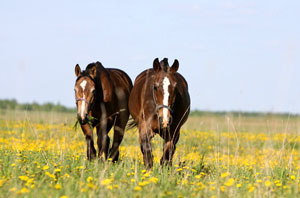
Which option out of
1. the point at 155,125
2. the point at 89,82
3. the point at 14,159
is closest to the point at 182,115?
the point at 155,125

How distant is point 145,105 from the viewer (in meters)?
7.75

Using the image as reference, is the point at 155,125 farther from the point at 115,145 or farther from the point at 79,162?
the point at 115,145

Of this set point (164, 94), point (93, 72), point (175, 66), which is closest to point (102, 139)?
point (93, 72)

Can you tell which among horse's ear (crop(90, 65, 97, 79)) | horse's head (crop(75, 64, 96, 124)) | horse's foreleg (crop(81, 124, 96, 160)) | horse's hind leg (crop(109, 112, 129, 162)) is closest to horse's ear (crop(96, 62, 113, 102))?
horse's ear (crop(90, 65, 97, 79))

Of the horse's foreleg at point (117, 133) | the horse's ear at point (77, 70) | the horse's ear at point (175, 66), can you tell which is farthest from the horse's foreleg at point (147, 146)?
the horse's foreleg at point (117, 133)

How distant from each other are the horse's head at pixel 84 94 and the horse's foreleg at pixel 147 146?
1.06 metres

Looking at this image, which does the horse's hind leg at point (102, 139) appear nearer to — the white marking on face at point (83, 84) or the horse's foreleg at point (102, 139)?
A: the horse's foreleg at point (102, 139)

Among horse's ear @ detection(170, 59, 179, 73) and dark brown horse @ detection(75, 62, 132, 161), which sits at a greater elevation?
horse's ear @ detection(170, 59, 179, 73)

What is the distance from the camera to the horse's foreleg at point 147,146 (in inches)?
293

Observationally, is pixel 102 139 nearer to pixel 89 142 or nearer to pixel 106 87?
pixel 89 142

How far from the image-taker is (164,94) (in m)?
6.91

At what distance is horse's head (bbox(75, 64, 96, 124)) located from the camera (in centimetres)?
743

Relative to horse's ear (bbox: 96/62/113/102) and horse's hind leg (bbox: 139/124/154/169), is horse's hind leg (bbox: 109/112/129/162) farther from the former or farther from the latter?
horse's hind leg (bbox: 139/124/154/169)

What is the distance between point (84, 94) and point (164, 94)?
1.57m
